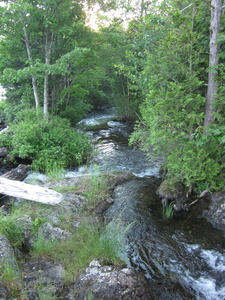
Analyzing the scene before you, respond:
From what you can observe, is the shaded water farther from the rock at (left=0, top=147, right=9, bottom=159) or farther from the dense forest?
the rock at (left=0, top=147, right=9, bottom=159)

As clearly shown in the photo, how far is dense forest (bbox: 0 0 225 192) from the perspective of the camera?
5.17 metres

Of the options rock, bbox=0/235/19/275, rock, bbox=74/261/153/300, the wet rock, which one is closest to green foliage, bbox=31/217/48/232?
rock, bbox=0/235/19/275

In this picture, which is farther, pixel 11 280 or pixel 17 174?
pixel 17 174

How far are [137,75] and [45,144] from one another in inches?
204

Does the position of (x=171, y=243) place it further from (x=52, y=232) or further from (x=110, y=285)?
(x=52, y=232)

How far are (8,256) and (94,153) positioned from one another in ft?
22.4

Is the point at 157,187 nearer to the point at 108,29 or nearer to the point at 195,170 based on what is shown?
the point at 195,170

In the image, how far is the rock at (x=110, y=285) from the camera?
3.00 meters

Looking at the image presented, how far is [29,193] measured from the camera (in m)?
5.13

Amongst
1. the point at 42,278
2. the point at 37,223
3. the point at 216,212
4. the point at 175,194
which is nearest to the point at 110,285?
the point at 42,278

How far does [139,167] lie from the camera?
9.14m

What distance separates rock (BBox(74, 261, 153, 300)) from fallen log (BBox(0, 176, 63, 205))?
223 cm

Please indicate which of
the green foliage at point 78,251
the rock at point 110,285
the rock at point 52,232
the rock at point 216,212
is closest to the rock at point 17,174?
the rock at point 52,232

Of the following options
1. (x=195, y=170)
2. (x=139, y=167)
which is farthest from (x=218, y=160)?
(x=139, y=167)
